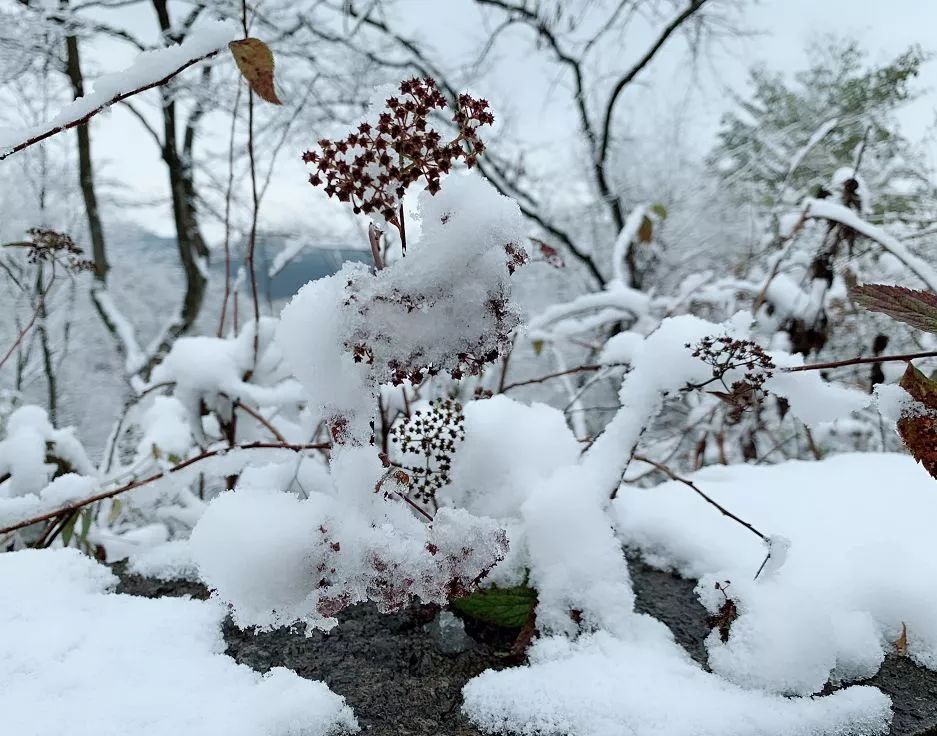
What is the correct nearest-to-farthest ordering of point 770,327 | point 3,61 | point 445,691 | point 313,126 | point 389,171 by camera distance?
point 389,171, point 445,691, point 770,327, point 3,61, point 313,126

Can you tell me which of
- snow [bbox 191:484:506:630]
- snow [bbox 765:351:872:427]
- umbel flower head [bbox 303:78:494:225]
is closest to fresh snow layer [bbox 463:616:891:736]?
snow [bbox 191:484:506:630]

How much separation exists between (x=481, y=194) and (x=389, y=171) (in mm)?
74

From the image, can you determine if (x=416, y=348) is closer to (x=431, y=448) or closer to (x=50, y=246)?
(x=431, y=448)

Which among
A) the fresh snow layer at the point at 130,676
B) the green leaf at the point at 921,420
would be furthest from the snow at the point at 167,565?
the green leaf at the point at 921,420

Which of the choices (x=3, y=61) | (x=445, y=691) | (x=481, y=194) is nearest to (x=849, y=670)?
(x=445, y=691)

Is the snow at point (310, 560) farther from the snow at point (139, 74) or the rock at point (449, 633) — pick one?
the snow at point (139, 74)

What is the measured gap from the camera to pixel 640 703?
51 cm

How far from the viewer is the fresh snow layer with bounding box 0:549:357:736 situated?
1.57 ft

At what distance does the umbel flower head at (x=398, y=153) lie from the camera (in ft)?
1.43

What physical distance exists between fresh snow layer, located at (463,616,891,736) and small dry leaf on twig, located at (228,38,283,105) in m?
0.62

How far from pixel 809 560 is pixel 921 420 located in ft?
0.79

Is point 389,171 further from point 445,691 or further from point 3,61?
point 3,61

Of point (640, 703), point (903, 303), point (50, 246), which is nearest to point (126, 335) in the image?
point (50, 246)

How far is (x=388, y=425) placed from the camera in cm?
100
